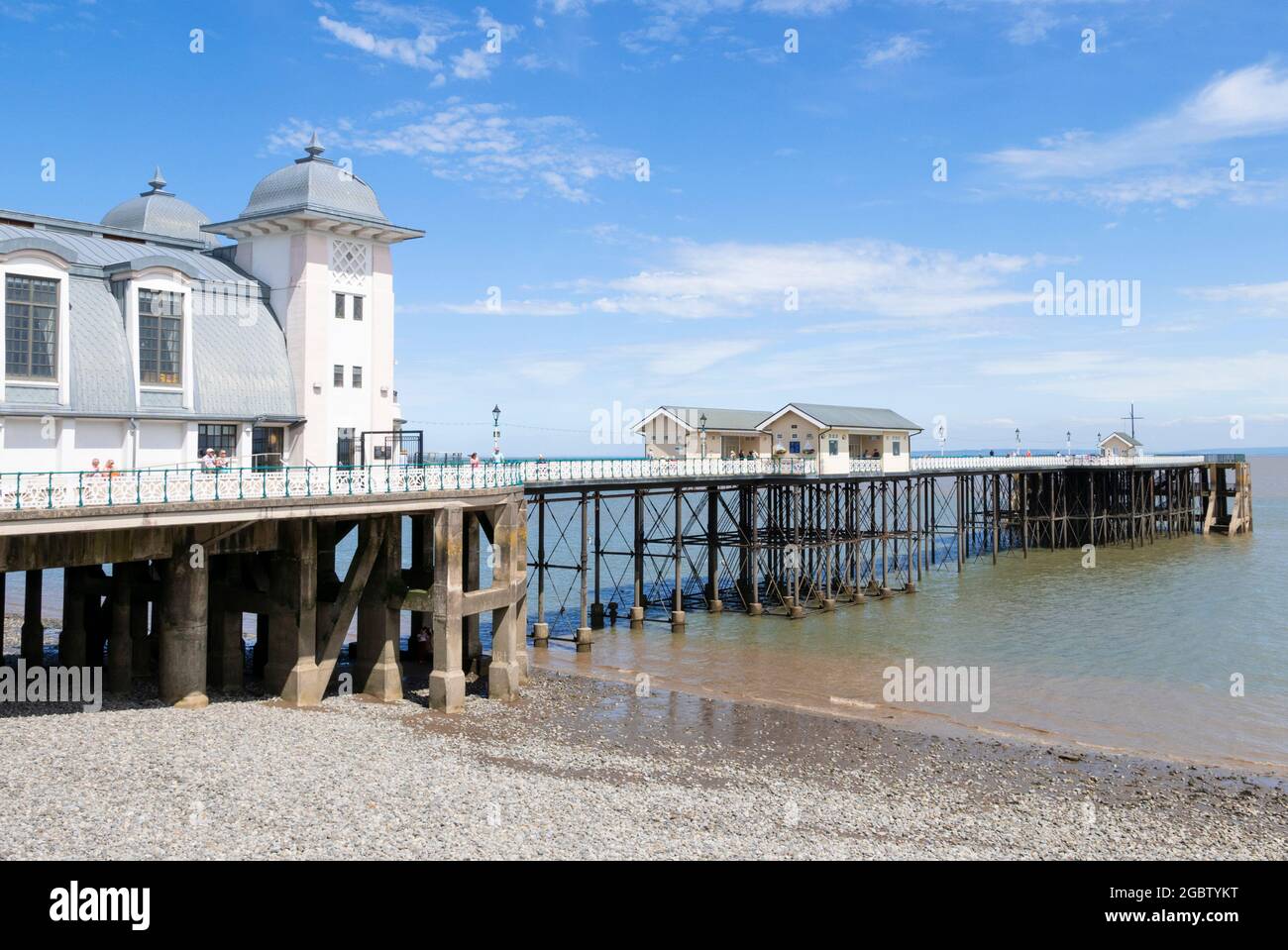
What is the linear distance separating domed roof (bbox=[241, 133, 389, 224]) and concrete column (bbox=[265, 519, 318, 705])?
358 inches

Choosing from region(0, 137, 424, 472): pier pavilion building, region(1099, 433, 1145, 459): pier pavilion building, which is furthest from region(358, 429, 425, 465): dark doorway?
region(1099, 433, 1145, 459): pier pavilion building

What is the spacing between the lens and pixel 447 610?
22.0 meters

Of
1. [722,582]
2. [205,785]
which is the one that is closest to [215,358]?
[205,785]

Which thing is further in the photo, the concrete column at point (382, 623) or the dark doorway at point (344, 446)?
the dark doorway at point (344, 446)

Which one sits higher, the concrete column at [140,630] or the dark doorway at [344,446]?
the dark doorway at [344,446]

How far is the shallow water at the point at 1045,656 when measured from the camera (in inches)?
955

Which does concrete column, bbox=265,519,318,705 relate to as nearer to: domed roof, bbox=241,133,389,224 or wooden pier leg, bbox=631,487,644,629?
domed roof, bbox=241,133,389,224

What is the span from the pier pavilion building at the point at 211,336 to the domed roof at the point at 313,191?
1.5 inches

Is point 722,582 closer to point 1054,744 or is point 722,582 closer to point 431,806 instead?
point 1054,744

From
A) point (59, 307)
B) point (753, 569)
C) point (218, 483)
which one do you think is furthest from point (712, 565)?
point (59, 307)

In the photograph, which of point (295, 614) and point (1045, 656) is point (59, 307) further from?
point (1045, 656)

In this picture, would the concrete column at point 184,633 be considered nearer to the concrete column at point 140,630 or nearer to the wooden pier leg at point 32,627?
the concrete column at point 140,630

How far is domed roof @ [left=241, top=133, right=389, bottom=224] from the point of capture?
25.6m

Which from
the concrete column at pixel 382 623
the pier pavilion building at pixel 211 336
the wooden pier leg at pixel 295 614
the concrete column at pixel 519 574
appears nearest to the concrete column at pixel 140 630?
the pier pavilion building at pixel 211 336
